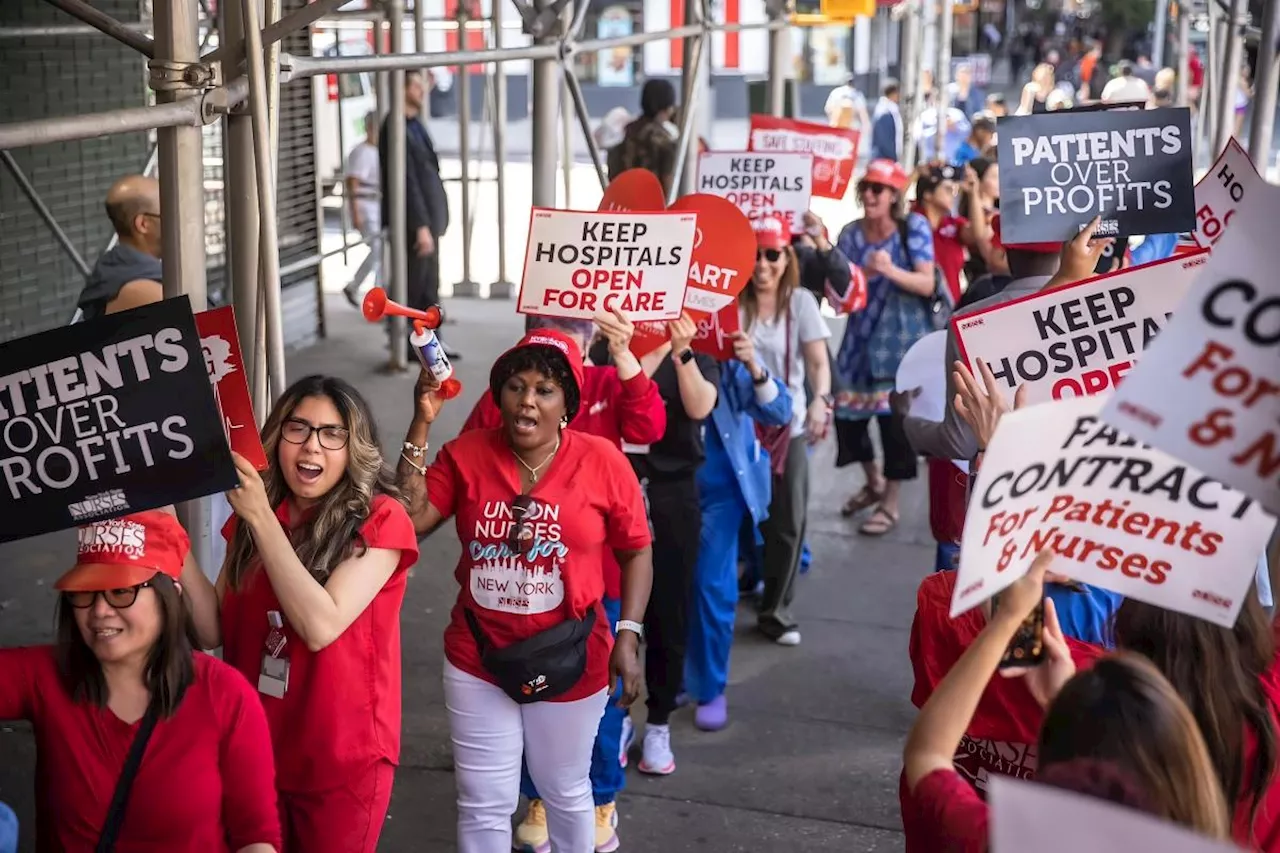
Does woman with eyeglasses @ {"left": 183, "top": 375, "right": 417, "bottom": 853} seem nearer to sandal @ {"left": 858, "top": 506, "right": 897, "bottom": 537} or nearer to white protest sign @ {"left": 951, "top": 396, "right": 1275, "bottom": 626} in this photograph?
white protest sign @ {"left": 951, "top": 396, "right": 1275, "bottom": 626}

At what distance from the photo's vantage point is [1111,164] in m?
5.12

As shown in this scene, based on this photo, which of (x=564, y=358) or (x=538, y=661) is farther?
(x=564, y=358)

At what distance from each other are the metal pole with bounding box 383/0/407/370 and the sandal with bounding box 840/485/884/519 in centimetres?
345

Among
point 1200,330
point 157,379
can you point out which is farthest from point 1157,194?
point 157,379

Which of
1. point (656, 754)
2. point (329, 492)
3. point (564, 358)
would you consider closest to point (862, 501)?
point (656, 754)

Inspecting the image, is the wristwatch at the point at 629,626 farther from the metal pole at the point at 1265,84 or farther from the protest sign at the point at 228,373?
the metal pole at the point at 1265,84

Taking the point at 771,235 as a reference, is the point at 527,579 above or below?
below

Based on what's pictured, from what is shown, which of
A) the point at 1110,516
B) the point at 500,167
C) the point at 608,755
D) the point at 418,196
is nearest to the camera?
the point at 1110,516

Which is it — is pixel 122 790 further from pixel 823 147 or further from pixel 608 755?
pixel 823 147

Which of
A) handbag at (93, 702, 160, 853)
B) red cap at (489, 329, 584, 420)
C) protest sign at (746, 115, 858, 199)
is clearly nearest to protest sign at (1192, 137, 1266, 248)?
red cap at (489, 329, 584, 420)

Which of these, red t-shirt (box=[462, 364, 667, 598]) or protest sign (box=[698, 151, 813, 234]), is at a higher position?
protest sign (box=[698, 151, 813, 234])

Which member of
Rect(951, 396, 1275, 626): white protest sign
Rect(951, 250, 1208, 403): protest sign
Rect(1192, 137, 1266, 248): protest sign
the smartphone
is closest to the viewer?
Rect(951, 396, 1275, 626): white protest sign

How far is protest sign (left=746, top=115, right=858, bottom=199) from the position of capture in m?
8.73

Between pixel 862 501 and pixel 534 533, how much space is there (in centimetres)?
484
